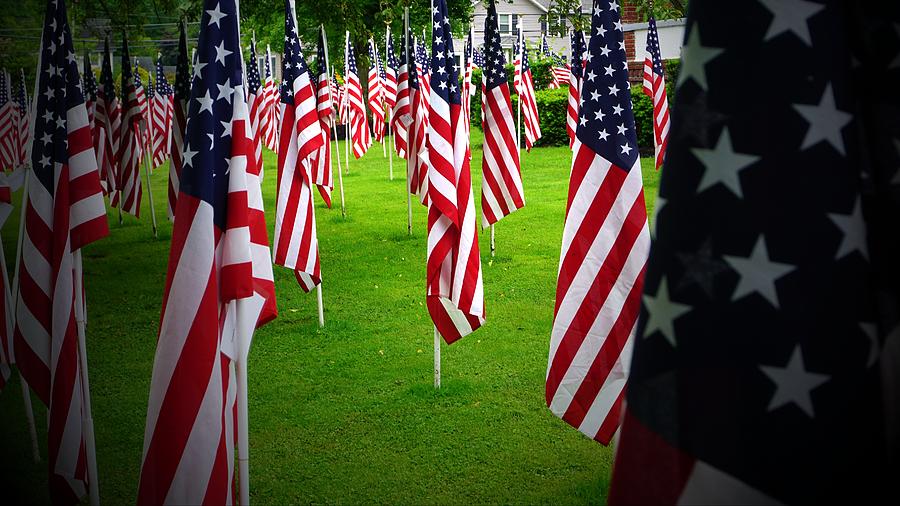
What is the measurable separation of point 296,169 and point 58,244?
3610mm

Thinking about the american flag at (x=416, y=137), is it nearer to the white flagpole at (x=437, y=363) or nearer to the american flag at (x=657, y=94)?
the white flagpole at (x=437, y=363)

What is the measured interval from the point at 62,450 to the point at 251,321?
1.50 m

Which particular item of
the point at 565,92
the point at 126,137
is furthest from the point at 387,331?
the point at 565,92

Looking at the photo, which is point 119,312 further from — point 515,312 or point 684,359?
point 684,359

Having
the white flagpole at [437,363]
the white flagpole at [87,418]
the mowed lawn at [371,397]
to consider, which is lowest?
the mowed lawn at [371,397]

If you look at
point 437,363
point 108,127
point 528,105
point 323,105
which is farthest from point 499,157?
point 528,105

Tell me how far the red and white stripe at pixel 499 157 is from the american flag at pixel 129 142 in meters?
6.55

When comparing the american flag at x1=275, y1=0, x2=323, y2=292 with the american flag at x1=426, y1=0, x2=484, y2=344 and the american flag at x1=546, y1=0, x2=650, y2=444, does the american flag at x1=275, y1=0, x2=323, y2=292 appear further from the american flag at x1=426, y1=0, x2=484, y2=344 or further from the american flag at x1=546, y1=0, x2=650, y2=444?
the american flag at x1=546, y1=0, x2=650, y2=444

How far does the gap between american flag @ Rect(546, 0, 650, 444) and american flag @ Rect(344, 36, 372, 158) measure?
49.2 feet

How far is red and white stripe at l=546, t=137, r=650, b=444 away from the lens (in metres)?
4.42

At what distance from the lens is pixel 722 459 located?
1.37 meters

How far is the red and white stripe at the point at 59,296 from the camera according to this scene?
4.33 m

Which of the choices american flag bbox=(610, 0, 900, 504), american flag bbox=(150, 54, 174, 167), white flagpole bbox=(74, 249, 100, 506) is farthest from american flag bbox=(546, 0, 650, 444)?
american flag bbox=(150, 54, 174, 167)

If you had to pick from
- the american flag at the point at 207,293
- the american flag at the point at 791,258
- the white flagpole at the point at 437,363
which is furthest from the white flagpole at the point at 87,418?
the american flag at the point at 791,258
